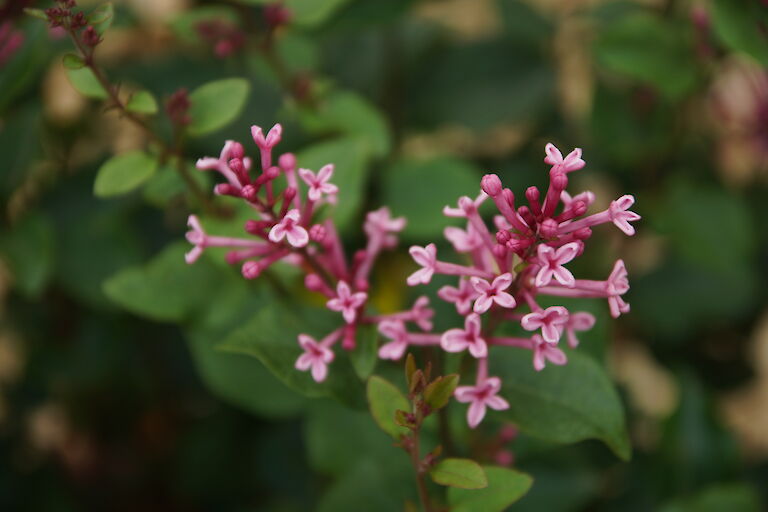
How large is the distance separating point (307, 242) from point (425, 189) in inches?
26.2

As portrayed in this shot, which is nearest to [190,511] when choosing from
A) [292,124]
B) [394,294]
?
[394,294]

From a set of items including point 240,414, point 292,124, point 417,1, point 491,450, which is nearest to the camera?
point 491,450

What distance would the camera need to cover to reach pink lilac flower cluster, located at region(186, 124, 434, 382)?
2.72 feet

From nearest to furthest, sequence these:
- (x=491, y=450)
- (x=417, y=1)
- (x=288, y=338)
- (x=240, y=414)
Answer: (x=288, y=338) < (x=491, y=450) < (x=417, y=1) < (x=240, y=414)

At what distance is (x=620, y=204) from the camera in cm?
78

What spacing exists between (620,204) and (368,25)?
852 mm

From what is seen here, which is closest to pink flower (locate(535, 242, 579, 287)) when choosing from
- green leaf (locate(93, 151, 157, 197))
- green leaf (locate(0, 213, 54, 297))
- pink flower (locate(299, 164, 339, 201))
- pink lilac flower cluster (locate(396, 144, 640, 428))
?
pink lilac flower cluster (locate(396, 144, 640, 428))

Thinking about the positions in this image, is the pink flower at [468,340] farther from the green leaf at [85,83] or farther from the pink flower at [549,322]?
the green leaf at [85,83]

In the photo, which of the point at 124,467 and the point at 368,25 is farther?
the point at 124,467

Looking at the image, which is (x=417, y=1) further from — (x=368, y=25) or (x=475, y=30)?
(x=475, y=30)

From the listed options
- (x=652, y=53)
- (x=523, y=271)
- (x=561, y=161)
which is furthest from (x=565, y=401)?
(x=652, y=53)

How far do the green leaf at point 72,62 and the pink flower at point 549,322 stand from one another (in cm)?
55

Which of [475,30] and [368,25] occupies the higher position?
[368,25]

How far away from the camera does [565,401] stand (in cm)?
96
